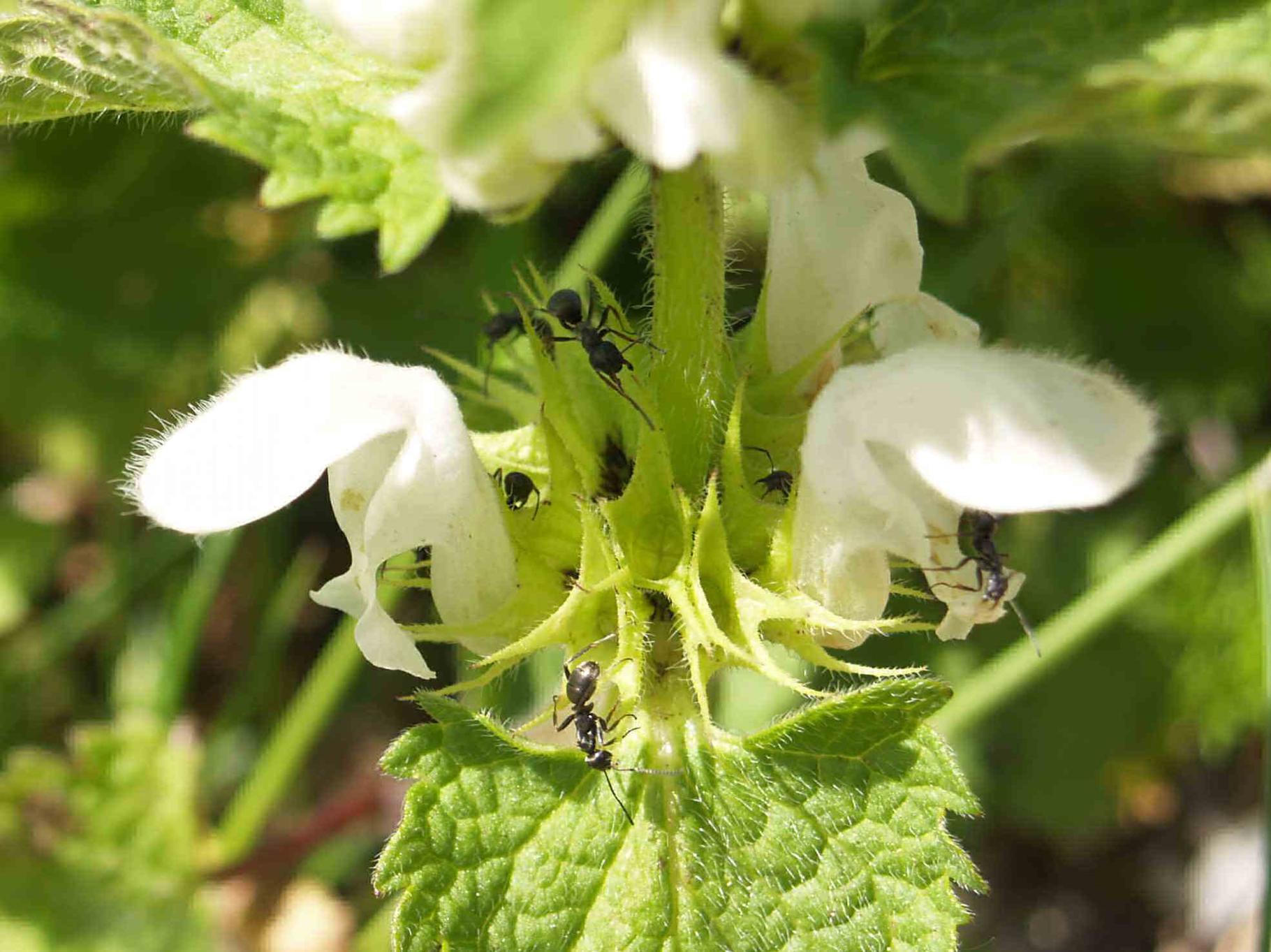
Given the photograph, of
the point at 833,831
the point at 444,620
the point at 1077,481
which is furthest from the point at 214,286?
the point at 1077,481

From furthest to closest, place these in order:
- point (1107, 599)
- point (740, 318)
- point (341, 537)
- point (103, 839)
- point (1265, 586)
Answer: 1. point (341, 537)
2. point (103, 839)
3. point (1107, 599)
4. point (1265, 586)
5. point (740, 318)

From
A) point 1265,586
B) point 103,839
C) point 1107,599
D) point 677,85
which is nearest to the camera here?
point 677,85

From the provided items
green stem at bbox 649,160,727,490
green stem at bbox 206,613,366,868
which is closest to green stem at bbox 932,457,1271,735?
green stem at bbox 649,160,727,490

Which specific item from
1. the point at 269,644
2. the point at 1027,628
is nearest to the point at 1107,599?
the point at 1027,628

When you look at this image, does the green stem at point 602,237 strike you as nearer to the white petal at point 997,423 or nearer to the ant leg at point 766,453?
the ant leg at point 766,453

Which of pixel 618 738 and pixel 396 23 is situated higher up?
pixel 396 23

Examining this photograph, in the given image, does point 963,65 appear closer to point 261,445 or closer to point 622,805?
point 261,445
